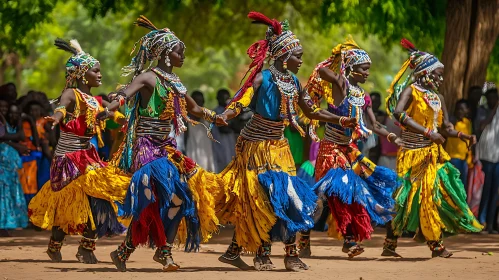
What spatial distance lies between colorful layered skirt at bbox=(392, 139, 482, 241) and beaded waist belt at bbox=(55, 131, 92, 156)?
3.36m

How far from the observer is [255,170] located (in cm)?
1085

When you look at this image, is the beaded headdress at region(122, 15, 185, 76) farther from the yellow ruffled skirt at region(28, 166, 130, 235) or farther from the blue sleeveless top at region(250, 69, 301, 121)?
the yellow ruffled skirt at region(28, 166, 130, 235)

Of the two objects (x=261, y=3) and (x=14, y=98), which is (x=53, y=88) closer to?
(x=261, y=3)

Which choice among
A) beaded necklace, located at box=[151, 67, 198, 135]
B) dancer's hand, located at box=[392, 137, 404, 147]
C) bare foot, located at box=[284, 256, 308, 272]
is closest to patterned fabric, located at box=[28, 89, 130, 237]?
beaded necklace, located at box=[151, 67, 198, 135]

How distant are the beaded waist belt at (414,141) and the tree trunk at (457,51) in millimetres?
4275

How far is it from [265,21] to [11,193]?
20.6 ft

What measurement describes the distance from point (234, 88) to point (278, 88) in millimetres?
44551

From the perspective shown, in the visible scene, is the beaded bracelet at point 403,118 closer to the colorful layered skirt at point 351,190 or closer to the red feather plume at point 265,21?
the colorful layered skirt at point 351,190

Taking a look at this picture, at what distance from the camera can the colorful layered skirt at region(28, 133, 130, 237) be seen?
11.4 metres

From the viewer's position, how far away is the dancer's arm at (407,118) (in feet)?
40.8

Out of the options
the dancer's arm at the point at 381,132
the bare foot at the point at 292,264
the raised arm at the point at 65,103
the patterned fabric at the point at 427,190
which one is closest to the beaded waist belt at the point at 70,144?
the raised arm at the point at 65,103

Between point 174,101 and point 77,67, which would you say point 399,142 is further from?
point 77,67

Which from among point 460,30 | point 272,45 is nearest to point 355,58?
point 272,45

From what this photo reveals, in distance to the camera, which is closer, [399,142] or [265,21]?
[265,21]
